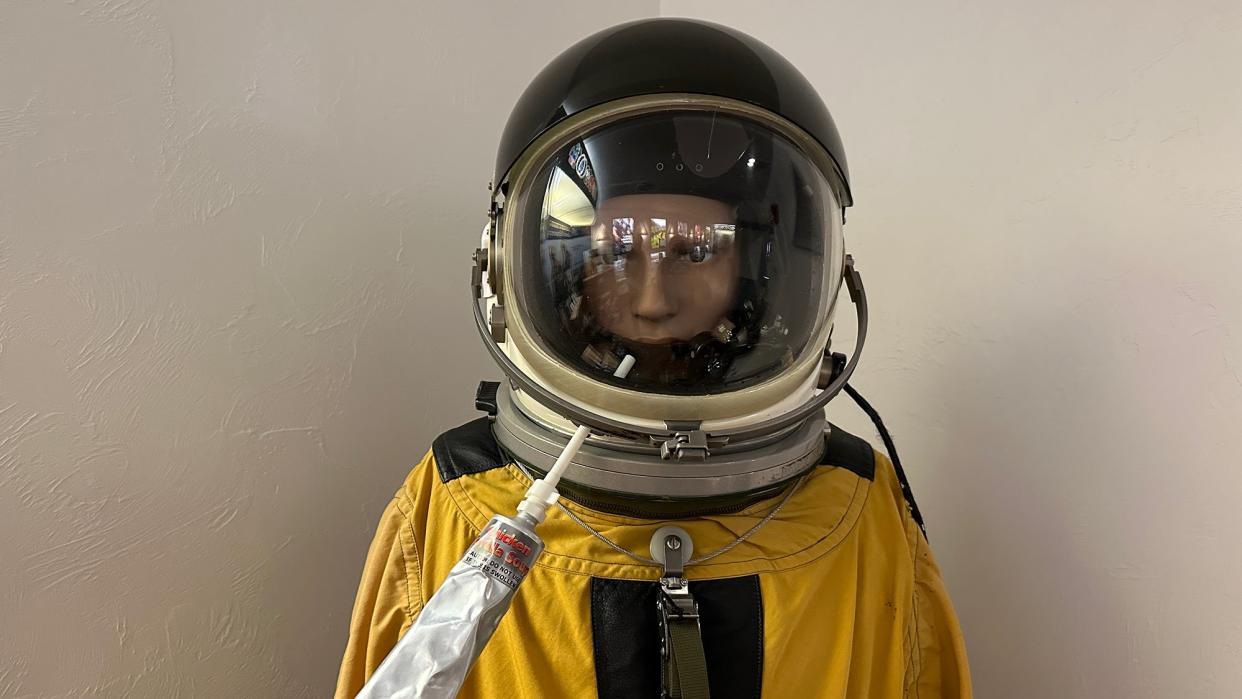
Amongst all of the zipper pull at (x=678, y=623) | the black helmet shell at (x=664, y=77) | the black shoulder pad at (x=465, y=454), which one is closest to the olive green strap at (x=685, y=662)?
the zipper pull at (x=678, y=623)

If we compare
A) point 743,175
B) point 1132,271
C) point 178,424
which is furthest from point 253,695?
point 1132,271

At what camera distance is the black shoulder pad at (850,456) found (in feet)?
2.67

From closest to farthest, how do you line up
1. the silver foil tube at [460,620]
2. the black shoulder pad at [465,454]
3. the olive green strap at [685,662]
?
the silver foil tube at [460,620], the olive green strap at [685,662], the black shoulder pad at [465,454]

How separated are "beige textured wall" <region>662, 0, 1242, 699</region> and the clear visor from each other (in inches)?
13.5

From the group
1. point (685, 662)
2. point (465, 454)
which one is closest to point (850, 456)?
point (685, 662)

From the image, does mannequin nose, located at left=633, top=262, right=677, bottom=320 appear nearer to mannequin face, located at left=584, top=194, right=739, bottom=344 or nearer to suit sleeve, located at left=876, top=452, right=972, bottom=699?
mannequin face, located at left=584, top=194, right=739, bottom=344

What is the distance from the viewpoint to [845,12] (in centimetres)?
112

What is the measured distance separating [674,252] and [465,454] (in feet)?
0.96

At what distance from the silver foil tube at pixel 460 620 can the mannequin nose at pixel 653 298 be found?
24 centimetres

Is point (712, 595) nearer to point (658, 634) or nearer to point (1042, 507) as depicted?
point (658, 634)

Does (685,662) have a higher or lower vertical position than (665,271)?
lower

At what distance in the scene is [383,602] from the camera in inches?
28.9

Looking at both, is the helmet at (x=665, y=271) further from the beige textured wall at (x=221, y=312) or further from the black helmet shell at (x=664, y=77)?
the beige textured wall at (x=221, y=312)

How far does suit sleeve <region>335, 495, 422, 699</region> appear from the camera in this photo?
73 cm
